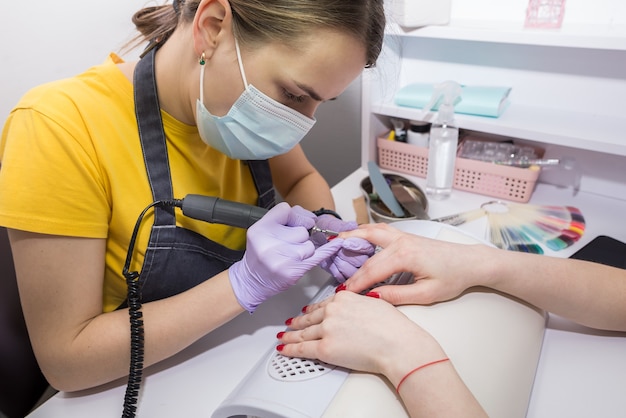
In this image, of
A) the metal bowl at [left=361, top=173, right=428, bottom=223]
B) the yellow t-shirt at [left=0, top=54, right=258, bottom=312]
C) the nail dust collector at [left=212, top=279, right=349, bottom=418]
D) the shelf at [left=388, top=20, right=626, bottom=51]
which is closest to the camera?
the nail dust collector at [left=212, top=279, right=349, bottom=418]

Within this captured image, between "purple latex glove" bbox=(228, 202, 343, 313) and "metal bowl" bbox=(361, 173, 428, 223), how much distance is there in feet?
1.29

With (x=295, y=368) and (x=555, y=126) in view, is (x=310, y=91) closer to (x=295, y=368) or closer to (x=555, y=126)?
(x=295, y=368)

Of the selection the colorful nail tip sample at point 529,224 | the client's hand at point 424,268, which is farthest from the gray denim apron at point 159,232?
the colorful nail tip sample at point 529,224

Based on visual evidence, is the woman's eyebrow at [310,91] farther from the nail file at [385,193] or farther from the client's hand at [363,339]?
the nail file at [385,193]

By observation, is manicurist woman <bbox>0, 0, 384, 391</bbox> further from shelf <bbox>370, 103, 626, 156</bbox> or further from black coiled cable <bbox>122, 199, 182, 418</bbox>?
shelf <bbox>370, 103, 626, 156</bbox>

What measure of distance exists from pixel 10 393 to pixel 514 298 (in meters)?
1.02

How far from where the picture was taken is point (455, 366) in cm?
66

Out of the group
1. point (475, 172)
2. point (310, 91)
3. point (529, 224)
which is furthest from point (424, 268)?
point (475, 172)

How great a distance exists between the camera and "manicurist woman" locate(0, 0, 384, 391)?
2.38 feet

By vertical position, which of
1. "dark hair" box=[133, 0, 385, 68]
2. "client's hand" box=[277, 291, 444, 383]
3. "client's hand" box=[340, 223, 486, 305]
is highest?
"dark hair" box=[133, 0, 385, 68]

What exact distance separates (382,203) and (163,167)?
25.7 inches

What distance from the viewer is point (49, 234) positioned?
714 mm

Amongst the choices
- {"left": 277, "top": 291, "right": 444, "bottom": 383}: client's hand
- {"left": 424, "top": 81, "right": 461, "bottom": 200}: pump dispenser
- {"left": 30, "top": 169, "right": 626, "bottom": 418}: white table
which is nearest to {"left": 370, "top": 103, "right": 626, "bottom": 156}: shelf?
{"left": 424, "top": 81, "right": 461, "bottom": 200}: pump dispenser

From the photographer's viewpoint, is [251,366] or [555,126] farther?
[555,126]
